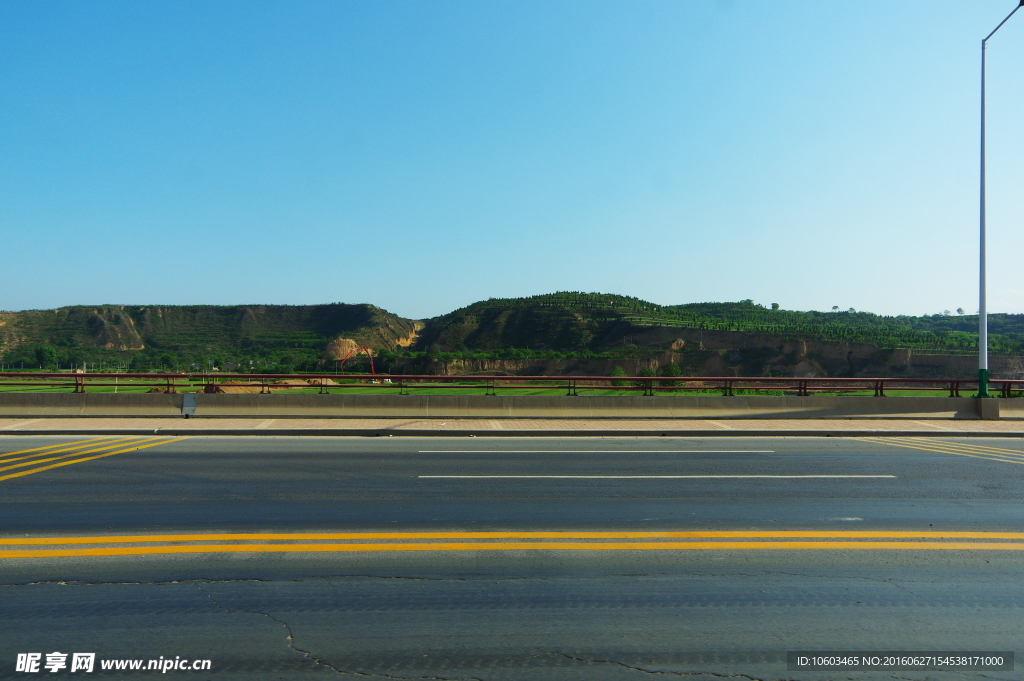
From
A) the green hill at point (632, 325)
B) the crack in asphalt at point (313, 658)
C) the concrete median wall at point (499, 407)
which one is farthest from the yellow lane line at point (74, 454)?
the green hill at point (632, 325)

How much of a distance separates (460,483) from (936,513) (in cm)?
608

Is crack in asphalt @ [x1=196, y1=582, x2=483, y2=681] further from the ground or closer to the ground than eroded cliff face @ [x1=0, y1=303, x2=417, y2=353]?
closer to the ground

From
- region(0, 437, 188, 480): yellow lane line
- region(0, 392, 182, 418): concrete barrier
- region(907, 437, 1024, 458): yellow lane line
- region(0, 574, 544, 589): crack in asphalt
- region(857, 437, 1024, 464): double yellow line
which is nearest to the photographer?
region(0, 574, 544, 589): crack in asphalt

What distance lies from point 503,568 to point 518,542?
0.80m

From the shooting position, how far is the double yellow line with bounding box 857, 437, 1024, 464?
12.5m

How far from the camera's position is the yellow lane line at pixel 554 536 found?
251 inches

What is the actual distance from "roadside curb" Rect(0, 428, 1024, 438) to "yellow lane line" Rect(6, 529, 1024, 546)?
8.61m

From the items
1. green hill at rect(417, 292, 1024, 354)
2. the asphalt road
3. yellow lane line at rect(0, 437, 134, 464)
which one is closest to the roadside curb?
yellow lane line at rect(0, 437, 134, 464)

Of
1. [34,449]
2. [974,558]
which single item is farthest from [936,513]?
[34,449]

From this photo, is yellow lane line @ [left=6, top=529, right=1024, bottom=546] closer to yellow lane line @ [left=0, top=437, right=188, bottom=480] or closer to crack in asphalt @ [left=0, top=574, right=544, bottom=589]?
crack in asphalt @ [left=0, top=574, right=544, bottom=589]

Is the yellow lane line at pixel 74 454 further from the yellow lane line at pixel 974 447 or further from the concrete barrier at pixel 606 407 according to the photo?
the yellow lane line at pixel 974 447

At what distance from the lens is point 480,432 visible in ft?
50.6

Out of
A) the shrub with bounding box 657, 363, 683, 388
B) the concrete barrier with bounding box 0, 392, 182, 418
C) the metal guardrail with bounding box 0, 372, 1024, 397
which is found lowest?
the shrub with bounding box 657, 363, 683, 388

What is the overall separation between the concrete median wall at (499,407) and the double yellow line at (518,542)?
1163cm
